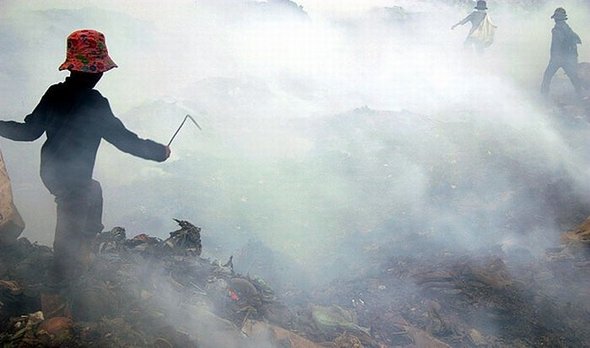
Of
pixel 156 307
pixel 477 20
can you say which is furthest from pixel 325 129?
pixel 156 307

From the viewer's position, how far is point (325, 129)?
34.0ft

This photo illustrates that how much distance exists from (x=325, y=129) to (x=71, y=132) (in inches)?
322

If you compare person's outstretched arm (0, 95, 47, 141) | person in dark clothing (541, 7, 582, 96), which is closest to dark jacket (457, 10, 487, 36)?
person in dark clothing (541, 7, 582, 96)

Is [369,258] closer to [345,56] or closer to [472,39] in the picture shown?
[472,39]

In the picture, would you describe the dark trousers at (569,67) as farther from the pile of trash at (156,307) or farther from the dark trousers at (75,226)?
the dark trousers at (75,226)

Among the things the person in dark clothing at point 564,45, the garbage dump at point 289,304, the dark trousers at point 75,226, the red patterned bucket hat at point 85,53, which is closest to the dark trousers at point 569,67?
the person in dark clothing at point 564,45

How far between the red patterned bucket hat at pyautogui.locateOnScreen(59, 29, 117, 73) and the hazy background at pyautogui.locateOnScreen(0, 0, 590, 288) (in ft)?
14.5

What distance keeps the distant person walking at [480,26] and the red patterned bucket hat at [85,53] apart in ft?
34.9

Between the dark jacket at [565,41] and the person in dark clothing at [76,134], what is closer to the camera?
the person in dark clothing at [76,134]

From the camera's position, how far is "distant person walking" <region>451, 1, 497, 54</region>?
10829 mm

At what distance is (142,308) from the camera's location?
332 centimetres

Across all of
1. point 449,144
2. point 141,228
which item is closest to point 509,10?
point 449,144

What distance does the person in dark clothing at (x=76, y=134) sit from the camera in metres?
2.45

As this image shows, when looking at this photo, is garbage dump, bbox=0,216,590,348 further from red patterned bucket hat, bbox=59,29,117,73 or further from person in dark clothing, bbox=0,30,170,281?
red patterned bucket hat, bbox=59,29,117,73
